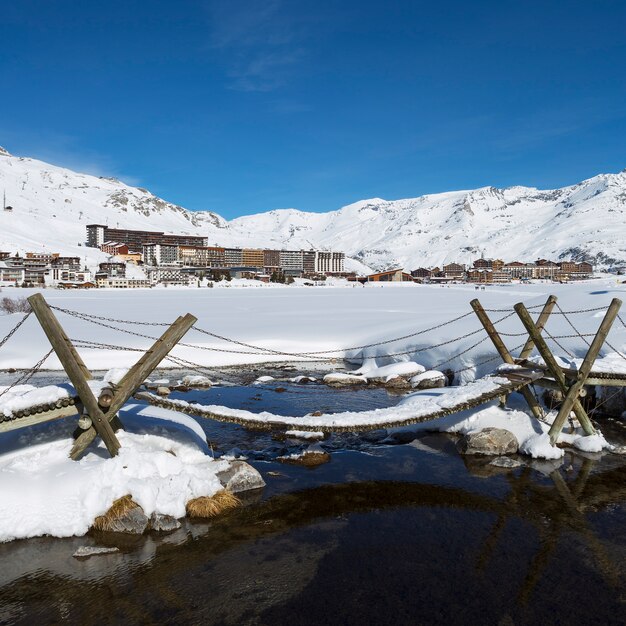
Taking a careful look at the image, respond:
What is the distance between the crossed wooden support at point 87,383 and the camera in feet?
31.1

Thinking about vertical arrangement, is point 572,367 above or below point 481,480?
above

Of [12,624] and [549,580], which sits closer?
[12,624]

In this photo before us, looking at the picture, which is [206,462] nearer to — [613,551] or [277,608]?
[277,608]

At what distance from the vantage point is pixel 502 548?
8.79 meters

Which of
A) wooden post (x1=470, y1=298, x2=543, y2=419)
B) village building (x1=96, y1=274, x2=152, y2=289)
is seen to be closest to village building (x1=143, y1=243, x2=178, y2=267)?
village building (x1=96, y1=274, x2=152, y2=289)

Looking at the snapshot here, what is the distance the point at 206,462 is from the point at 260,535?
107 inches

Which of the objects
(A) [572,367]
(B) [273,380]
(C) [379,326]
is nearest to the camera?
(A) [572,367]

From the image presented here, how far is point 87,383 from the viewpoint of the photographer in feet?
32.5

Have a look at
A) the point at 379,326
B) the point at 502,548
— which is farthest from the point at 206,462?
the point at 379,326

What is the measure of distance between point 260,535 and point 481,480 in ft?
18.7

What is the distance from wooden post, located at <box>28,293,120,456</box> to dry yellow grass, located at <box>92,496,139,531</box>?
3.99 ft

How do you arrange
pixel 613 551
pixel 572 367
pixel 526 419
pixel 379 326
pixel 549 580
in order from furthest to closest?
pixel 379 326, pixel 572 367, pixel 526 419, pixel 613 551, pixel 549 580

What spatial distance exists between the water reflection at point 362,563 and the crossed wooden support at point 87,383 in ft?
6.52

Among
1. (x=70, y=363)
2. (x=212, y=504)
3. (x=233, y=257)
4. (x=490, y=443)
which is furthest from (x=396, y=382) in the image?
(x=233, y=257)
